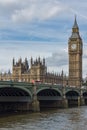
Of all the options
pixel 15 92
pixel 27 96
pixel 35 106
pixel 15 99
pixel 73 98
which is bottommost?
pixel 35 106

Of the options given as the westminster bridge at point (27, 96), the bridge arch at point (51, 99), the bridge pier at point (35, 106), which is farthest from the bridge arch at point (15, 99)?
the bridge arch at point (51, 99)

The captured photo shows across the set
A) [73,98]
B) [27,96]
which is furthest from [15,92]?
[73,98]

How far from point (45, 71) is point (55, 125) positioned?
5420 inches

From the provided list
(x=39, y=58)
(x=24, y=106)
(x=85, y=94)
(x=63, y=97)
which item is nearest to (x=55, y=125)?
(x=24, y=106)

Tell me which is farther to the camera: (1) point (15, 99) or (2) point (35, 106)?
(2) point (35, 106)

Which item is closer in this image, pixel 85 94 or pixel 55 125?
pixel 55 125

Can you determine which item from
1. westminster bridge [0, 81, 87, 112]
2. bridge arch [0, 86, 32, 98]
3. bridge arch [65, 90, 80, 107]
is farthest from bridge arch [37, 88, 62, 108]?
bridge arch [65, 90, 80, 107]

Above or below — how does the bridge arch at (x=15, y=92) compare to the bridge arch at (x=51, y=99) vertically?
above

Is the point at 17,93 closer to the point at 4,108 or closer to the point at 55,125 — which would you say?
the point at 4,108

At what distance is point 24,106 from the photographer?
305 ft

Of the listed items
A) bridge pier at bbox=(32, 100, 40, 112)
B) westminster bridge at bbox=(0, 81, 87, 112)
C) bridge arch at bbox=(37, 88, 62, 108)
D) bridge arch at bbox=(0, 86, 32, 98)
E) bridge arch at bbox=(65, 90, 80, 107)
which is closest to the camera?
westminster bridge at bbox=(0, 81, 87, 112)

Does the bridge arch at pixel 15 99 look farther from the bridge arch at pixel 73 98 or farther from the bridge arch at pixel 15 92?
the bridge arch at pixel 73 98

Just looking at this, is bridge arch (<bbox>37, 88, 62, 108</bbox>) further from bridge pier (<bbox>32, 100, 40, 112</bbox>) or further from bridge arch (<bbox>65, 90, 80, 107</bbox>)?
bridge arch (<bbox>65, 90, 80, 107</bbox>)

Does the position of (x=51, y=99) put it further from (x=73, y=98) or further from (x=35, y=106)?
(x=73, y=98)
